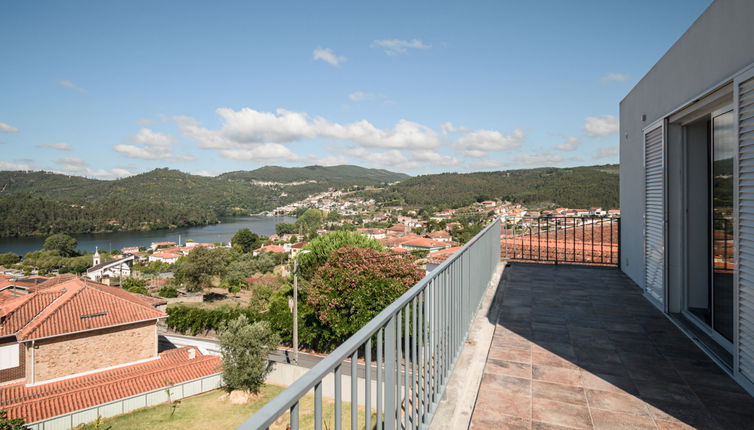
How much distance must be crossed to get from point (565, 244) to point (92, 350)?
806 inches

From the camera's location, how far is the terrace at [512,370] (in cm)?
144

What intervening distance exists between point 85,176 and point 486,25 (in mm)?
165874

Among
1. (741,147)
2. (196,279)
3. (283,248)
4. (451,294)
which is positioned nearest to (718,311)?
(741,147)

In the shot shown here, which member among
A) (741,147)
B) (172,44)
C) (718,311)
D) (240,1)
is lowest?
(718,311)

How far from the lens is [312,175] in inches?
6590

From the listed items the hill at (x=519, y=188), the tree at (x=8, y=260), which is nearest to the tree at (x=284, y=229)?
the hill at (x=519, y=188)

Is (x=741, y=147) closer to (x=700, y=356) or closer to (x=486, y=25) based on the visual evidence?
(x=700, y=356)

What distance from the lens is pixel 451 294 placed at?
8.85 feet

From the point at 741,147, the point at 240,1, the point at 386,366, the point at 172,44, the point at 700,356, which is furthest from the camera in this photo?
the point at 172,44

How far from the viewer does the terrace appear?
1.44 meters

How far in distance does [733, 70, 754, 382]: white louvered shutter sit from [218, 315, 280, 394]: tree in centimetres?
1559

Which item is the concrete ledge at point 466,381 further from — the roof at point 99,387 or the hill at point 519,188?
the hill at point 519,188

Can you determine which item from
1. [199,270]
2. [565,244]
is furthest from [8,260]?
[565,244]

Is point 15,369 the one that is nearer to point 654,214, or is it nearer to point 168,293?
point 168,293
